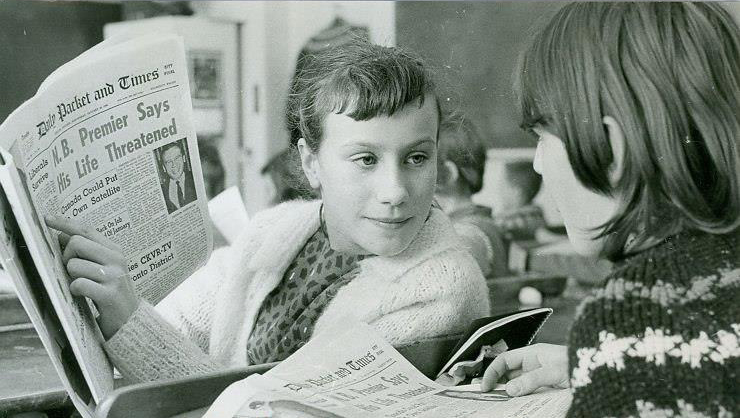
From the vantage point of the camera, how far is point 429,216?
0.89 m

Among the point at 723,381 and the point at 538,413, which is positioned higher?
the point at 723,381

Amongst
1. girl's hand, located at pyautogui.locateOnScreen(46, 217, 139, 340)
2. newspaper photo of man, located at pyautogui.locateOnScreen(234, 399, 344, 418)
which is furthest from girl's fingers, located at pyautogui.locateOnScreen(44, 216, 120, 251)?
newspaper photo of man, located at pyautogui.locateOnScreen(234, 399, 344, 418)

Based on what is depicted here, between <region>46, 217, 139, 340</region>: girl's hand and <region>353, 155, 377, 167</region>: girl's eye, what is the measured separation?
0.85 feet

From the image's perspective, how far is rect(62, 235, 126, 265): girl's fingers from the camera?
2.39 feet

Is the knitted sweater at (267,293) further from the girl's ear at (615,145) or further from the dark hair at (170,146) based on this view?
the girl's ear at (615,145)

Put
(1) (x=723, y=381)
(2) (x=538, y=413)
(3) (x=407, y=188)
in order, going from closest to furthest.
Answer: (1) (x=723, y=381), (2) (x=538, y=413), (3) (x=407, y=188)

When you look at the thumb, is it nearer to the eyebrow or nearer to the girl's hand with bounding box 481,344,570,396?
the girl's hand with bounding box 481,344,570,396

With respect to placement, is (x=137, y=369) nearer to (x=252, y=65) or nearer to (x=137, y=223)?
(x=137, y=223)

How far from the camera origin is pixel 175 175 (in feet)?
2.67

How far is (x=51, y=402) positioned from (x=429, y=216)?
17.5 inches

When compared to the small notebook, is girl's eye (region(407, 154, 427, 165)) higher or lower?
higher

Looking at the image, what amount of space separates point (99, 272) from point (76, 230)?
0.15 feet

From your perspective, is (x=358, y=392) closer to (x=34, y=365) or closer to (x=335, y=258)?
(x=335, y=258)

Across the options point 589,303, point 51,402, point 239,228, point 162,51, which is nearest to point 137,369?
point 51,402
